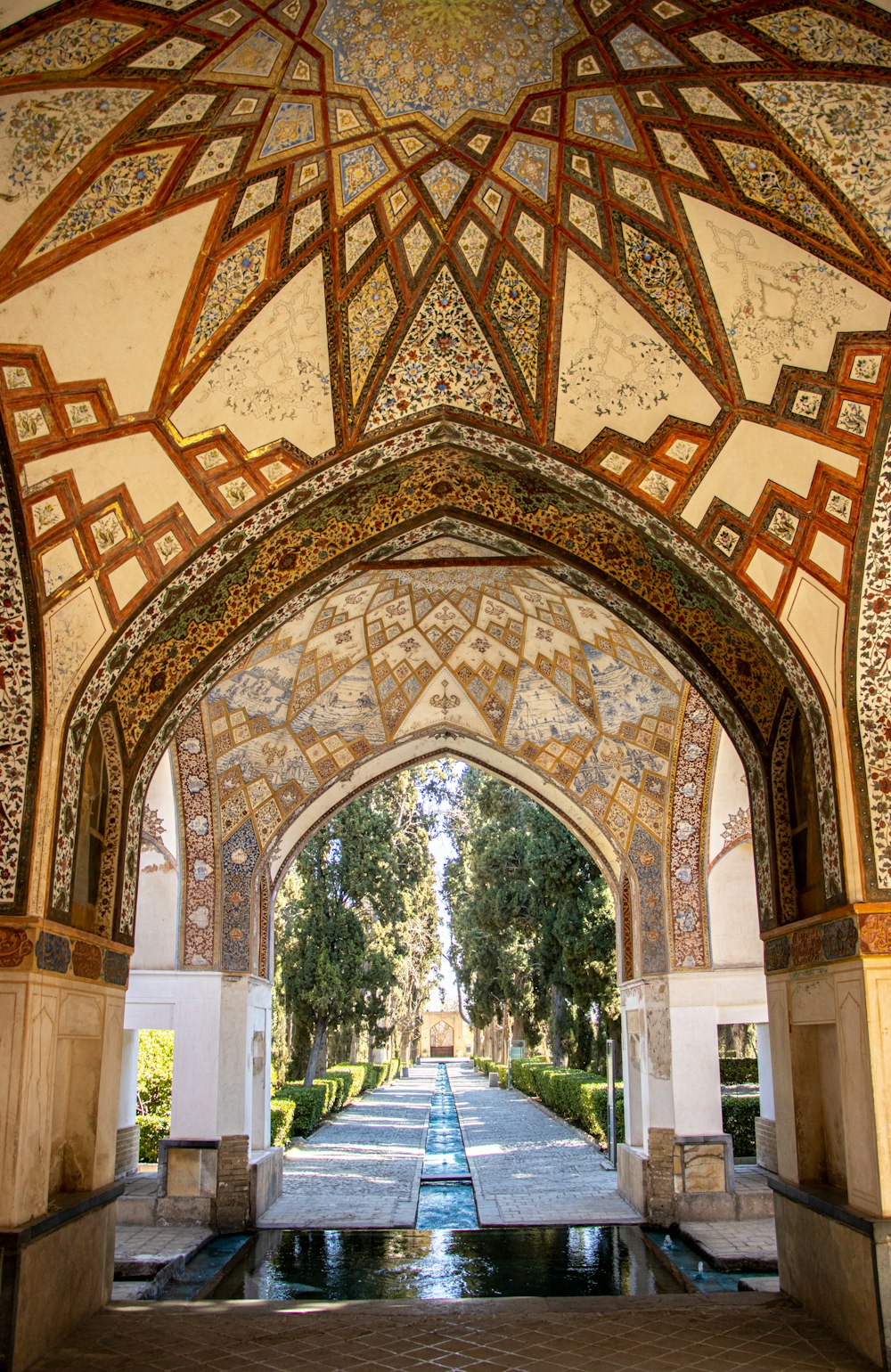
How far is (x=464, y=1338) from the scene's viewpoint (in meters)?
5.16

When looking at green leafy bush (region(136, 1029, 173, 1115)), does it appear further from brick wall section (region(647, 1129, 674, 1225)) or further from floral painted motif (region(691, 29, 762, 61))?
floral painted motif (region(691, 29, 762, 61))

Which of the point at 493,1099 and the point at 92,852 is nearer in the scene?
the point at 92,852

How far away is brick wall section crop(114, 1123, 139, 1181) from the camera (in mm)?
10641

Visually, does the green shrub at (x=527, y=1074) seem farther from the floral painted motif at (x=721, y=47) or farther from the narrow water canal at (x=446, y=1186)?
the floral painted motif at (x=721, y=47)

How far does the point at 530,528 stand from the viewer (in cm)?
664

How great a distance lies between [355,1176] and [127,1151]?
2.32 m

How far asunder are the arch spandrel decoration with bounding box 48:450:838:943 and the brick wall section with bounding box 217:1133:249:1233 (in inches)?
159

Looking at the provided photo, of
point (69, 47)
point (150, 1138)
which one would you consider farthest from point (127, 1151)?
point (69, 47)

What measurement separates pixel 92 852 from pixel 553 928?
988cm

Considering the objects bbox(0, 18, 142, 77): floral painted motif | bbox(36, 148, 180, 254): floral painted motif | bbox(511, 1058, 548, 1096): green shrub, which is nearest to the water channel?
bbox(36, 148, 180, 254): floral painted motif

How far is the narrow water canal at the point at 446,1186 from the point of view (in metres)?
9.02

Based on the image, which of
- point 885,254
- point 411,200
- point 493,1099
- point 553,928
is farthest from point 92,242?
point 493,1099

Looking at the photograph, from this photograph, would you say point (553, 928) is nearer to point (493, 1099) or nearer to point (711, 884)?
point (711, 884)

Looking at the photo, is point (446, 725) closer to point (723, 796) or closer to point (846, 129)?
point (723, 796)
